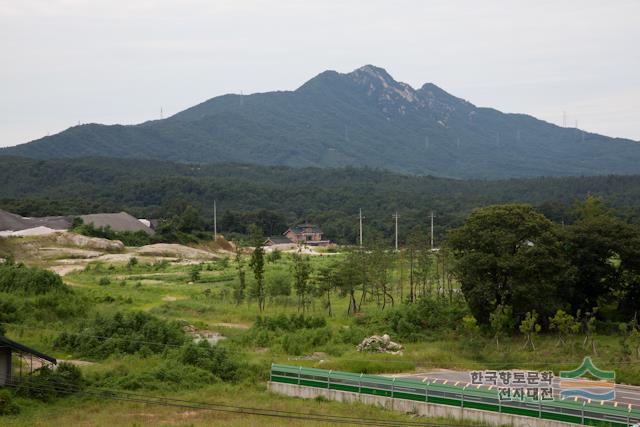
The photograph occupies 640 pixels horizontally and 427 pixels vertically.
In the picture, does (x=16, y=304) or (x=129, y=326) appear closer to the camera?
(x=129, y=326)

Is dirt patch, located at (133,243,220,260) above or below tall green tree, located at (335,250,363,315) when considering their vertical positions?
below

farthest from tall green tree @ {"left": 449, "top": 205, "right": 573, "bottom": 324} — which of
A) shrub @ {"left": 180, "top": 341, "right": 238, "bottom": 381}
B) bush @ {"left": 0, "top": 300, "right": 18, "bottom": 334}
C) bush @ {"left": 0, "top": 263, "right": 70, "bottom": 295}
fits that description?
bush @ {"left": 0, "top": 263, "right": 70, "bottom": 295}

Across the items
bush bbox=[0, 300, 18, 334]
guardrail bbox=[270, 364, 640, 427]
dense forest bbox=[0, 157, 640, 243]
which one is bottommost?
guardrail bbox=[270, 364, 640, 427]

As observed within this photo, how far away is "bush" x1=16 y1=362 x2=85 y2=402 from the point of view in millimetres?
19469

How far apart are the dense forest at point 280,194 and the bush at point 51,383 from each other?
5160 cm

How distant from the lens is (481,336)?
84.2 feet

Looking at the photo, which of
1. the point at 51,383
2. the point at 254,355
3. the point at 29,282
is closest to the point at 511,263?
the point at 254,355

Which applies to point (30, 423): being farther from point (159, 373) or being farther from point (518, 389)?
point (518, 389)

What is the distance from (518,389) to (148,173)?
4947 inches

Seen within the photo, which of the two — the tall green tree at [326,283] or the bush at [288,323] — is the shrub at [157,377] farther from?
the tall green tree at [326,283]

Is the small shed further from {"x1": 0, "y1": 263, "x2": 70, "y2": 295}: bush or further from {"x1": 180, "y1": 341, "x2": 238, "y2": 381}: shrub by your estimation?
{"x1": 0, "y1": 263, "x2": 70, "y2": 295}: bush

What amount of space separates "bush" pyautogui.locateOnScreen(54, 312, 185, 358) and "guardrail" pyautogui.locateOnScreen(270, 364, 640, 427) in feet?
17.6

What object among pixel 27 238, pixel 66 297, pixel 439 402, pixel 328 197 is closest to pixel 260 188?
pixel 328 197

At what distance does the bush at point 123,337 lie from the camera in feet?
79.7
